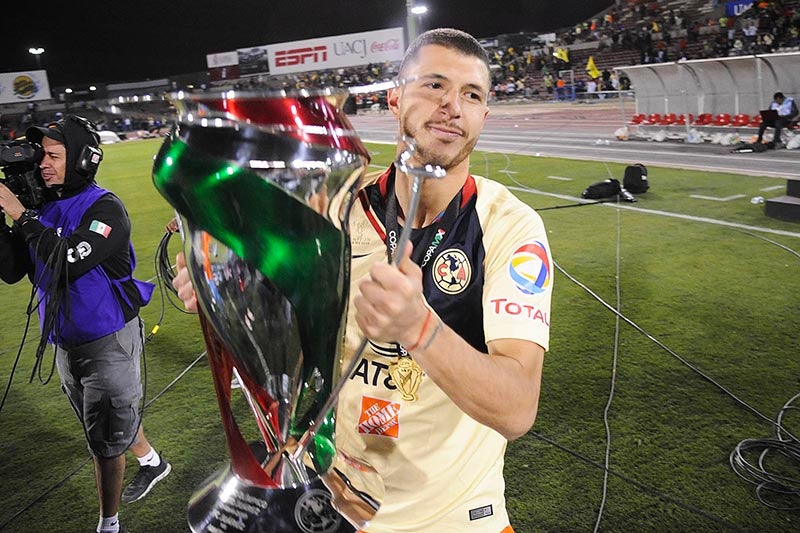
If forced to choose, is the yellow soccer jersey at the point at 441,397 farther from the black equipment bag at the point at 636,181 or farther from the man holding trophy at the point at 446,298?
the black equipment bag at the point at 636,181

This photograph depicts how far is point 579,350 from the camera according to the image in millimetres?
5094

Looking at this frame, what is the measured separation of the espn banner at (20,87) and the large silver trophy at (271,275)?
53.8m

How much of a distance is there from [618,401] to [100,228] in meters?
3.37

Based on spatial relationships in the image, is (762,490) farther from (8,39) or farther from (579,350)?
(8,39)

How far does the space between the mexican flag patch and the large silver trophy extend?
8.00ft

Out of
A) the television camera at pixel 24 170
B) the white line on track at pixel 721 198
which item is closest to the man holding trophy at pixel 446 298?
the television camera at pixel 24 170

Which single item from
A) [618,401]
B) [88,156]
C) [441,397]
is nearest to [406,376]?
[441,397]

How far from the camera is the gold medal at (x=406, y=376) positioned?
1418mm

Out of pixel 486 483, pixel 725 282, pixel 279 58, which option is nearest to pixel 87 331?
pixel 486 483

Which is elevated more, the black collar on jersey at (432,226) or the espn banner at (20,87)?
the espn banner at (20,87)

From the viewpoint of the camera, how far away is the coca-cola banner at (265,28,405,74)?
33697mm

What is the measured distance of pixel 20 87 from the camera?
47062 mm

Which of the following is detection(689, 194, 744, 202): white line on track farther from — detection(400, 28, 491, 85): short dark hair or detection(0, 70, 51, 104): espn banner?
detection(0, 70, 51, 104): espn banner

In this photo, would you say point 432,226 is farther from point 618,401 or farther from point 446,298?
point 618,401
